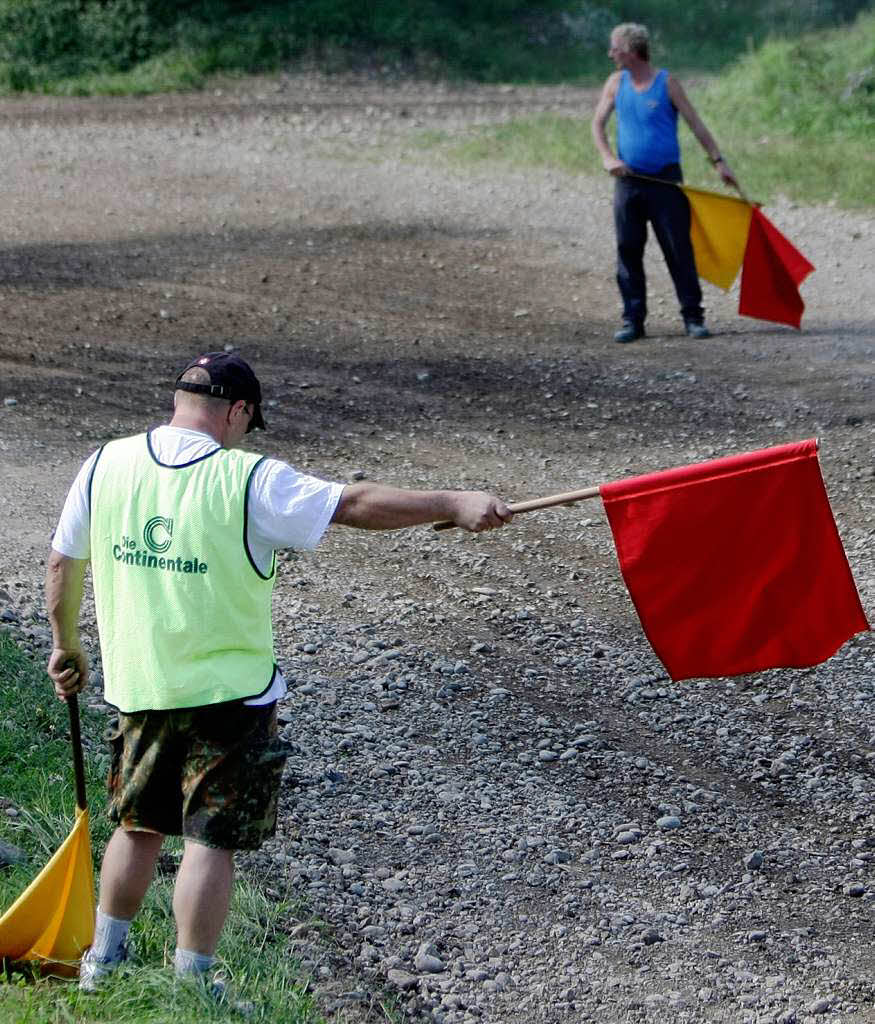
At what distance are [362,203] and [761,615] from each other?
38.0 ft

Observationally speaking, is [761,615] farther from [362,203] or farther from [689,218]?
[362,203]

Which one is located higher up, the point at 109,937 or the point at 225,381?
the point at 225,381

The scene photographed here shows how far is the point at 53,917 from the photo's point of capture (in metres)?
4.10

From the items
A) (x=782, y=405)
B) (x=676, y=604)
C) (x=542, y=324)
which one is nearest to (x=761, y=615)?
(x=676, y=604)

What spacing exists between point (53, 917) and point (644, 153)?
7.59 meters

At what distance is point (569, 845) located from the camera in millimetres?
5059

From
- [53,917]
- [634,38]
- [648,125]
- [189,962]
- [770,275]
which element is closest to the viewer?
[189,962]

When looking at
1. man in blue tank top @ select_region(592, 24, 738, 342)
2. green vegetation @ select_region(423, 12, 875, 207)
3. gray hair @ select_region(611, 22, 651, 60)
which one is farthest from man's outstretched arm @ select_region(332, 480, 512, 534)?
green vegetation @ select_region(423, 12, 875, 207)

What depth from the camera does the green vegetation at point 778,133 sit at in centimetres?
1566

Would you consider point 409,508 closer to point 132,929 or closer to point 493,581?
point 132,929

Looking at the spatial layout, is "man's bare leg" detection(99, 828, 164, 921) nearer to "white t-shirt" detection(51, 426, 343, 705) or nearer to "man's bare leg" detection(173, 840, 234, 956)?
"man's bare leg" detection(173, 840, 234, 956)

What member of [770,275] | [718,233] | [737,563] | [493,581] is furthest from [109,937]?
[770,275]

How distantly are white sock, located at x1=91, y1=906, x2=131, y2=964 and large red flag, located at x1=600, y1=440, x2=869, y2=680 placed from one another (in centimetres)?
174

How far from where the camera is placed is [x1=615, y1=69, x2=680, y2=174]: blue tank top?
10.2 m
